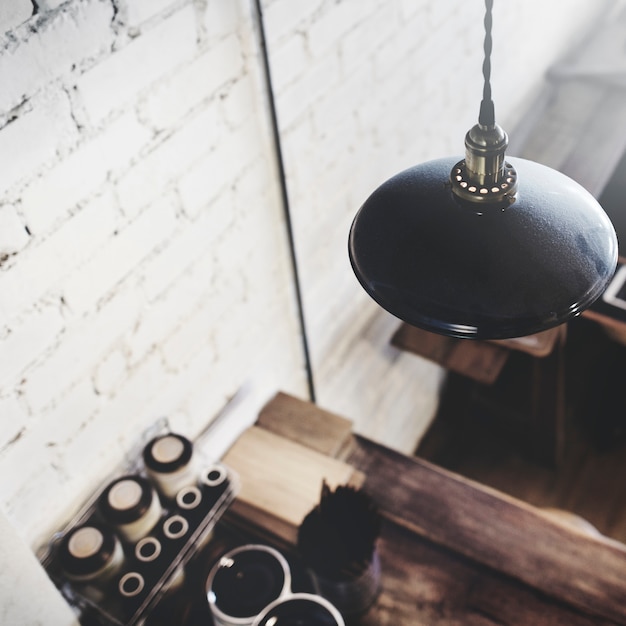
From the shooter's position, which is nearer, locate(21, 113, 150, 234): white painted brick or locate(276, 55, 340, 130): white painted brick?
locate(21, 113, 150, 234): white painted brick

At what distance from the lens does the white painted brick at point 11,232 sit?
0.90 metres

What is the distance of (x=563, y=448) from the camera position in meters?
2.51

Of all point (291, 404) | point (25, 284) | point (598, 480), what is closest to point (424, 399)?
point (598, 480)

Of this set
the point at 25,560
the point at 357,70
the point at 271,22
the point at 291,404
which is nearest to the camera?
the point at 25,560

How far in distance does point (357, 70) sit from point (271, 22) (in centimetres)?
34

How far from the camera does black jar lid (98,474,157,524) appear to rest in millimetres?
1152

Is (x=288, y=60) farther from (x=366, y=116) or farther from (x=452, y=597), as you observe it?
(x=452, y=597)

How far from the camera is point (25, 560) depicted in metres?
0.87

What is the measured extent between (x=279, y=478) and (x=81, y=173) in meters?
0.75

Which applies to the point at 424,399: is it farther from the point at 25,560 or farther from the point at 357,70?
the point at 25,560

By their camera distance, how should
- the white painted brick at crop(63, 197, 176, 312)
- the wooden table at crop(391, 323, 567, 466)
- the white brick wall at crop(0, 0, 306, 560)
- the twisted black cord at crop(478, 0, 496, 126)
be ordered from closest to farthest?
1. the twisted black cord at crop(478, 0, 496, 126)
2. the white brick wall at crop(0, 0, 306, 560)
3. the white painted brick at crop(63, 197, 176, 312)
4. the wooden table at crop(391, 323, 567, 466)

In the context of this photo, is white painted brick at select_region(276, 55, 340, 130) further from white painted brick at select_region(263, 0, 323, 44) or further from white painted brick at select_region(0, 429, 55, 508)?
white painted brick at select_region(0, 429, 55, 508)

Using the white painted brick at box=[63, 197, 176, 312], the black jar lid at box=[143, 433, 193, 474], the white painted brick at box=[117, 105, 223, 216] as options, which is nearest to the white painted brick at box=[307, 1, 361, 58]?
the white painted brick at box=[117, 105, 223, 216]

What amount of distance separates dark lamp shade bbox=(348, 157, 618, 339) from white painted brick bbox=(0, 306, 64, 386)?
527mm
